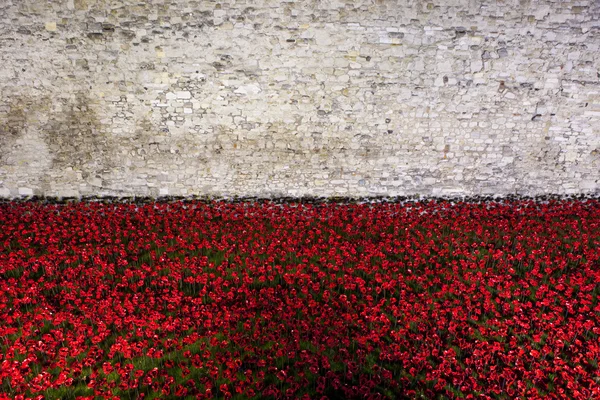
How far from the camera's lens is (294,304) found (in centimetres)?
500

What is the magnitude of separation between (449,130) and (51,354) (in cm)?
786

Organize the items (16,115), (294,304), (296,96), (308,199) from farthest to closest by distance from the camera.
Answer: (308,199), (296,96), (16,115), (294,304)

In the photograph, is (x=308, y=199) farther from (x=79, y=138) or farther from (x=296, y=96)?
(x=79, y=138)

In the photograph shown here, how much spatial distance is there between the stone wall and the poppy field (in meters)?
1.12

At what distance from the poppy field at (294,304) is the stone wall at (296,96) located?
1.12 m

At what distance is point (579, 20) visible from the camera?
26.2ft

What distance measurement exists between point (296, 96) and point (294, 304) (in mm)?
4679

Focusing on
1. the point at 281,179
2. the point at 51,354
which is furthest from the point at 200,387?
the point at 281,179

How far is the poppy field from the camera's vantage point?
396 cm

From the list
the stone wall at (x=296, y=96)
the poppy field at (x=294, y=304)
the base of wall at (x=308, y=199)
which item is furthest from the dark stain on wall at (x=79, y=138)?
the poppy field at (x=294, y=304)

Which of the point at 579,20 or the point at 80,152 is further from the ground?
the point at 579,20

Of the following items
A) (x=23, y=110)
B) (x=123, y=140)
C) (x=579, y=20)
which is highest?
(x=579, y=20)

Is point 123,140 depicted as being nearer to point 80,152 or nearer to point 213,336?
point 80,152

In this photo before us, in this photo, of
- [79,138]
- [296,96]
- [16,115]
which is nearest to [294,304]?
[296,96]
